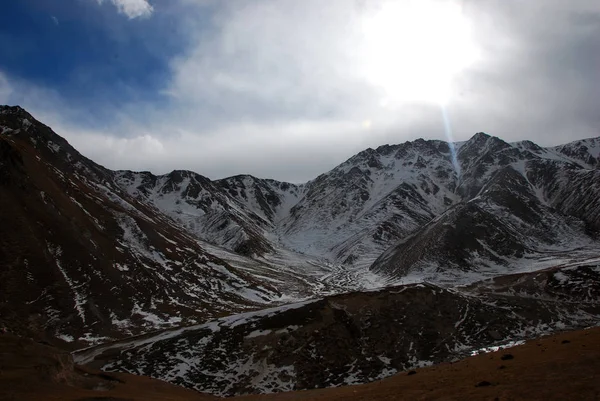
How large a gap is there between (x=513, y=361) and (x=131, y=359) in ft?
169

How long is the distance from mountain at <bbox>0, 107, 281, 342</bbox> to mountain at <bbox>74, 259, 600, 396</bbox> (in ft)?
81.5

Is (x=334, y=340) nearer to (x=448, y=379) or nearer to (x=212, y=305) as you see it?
(x=448, y=379)

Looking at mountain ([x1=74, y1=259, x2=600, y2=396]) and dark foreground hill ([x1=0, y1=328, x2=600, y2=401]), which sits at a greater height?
dark foreground hill ([x1=0, y1=328, x2=600, y2=401])

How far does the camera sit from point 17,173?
124 m

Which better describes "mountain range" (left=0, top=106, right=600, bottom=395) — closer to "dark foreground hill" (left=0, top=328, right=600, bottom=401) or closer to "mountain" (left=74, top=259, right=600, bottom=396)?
"mountain" (left=74, top=259, right=600, bottom=396)

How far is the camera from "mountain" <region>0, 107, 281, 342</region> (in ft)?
306

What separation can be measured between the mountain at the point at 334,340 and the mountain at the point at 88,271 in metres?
24.9

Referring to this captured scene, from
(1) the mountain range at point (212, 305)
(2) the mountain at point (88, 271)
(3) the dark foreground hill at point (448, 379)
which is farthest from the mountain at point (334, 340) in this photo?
(2) the mountain at point (88, 271)

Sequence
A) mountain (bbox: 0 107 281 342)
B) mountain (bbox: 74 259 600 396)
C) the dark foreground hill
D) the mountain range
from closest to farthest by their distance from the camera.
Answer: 1. the dark foreground hill
2. mountain (bbox: 74 259 600 396)
3. the mountain range
4. mountain (bbox: 0 107 281 342)

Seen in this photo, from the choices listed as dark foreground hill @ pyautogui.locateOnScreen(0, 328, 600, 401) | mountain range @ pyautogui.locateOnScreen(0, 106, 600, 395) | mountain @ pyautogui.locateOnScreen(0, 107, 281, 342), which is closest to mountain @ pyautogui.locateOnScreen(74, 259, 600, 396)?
mountain range @ pyautogui.locateOnScreen(0, 106, 600, 395)

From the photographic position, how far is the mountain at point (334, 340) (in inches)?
2210

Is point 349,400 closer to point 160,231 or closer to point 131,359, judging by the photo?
point 131,359

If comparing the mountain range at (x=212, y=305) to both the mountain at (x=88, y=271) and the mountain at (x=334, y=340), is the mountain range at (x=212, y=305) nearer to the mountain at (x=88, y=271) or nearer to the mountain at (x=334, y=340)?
the mountain at (x=334, y=340)

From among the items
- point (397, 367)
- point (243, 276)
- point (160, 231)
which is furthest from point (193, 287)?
point (397, 367)
